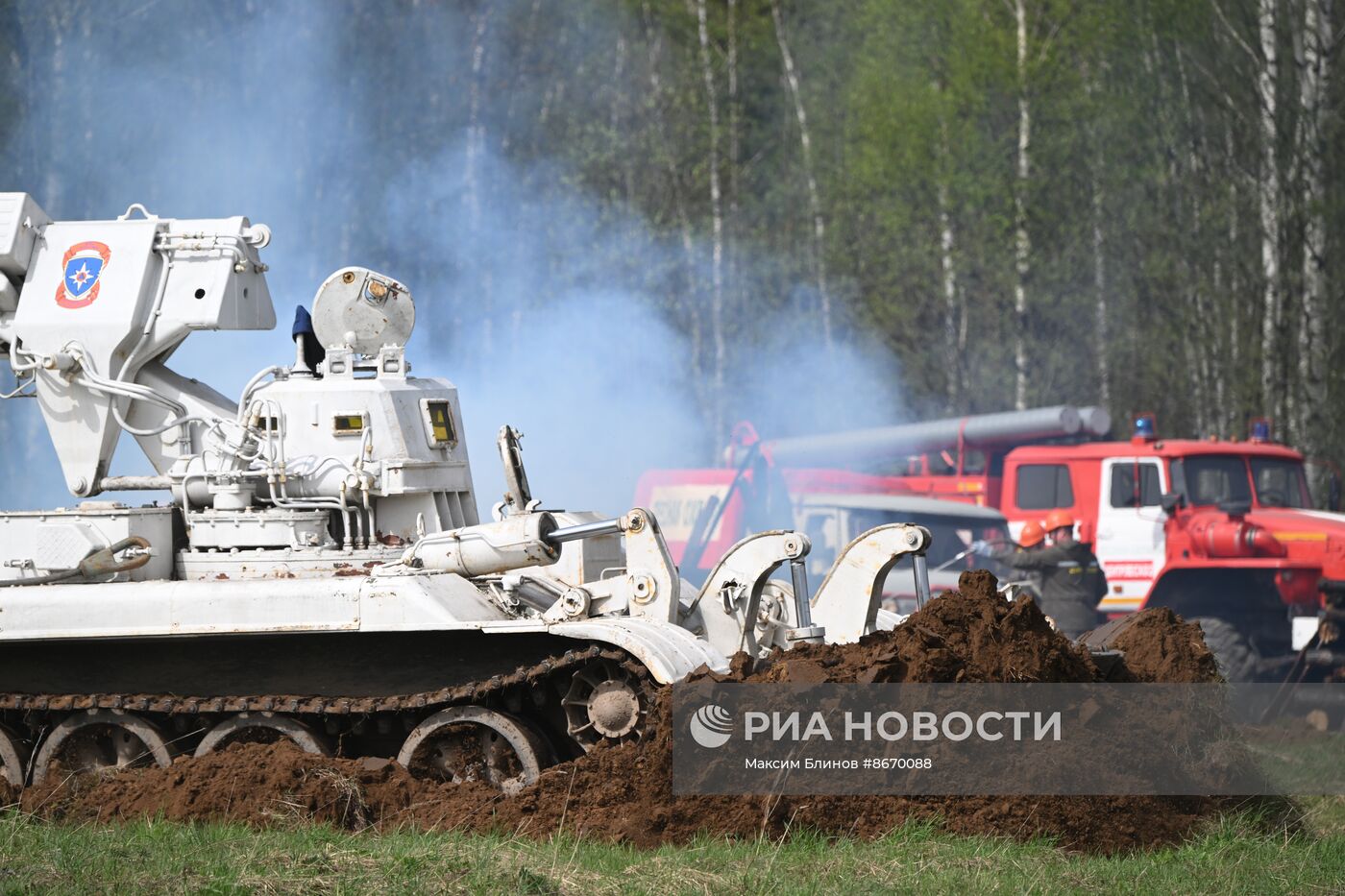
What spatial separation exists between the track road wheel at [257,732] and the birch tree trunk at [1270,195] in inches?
639

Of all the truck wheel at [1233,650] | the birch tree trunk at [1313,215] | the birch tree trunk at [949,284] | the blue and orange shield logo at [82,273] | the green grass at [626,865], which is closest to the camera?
the green grass at [626,865]

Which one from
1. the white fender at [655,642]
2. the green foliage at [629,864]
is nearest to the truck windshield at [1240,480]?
the green foliage at [629,864]

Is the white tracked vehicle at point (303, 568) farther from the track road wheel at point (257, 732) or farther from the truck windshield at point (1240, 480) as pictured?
the truck windshield at point (1240, 480)

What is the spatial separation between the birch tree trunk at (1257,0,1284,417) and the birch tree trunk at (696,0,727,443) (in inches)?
340

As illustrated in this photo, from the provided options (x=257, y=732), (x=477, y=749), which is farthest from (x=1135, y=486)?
(x=257, y=732)

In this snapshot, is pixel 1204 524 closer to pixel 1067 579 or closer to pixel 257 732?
pixel 1067 579

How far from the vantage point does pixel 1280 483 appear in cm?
1836

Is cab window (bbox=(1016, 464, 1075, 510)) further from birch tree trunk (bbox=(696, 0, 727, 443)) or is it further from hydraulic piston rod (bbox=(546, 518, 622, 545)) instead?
birch tree trunk (bbox=(696, 0, 727, 443))

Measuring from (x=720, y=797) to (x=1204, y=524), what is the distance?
961 cm

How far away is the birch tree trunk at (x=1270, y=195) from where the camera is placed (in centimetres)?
2322

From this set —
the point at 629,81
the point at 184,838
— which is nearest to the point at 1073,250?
the point at 629,81

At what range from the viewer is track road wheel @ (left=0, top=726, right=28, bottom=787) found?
10391mm

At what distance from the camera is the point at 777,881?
311 inches

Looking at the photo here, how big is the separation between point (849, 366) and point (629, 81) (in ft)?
20.3
